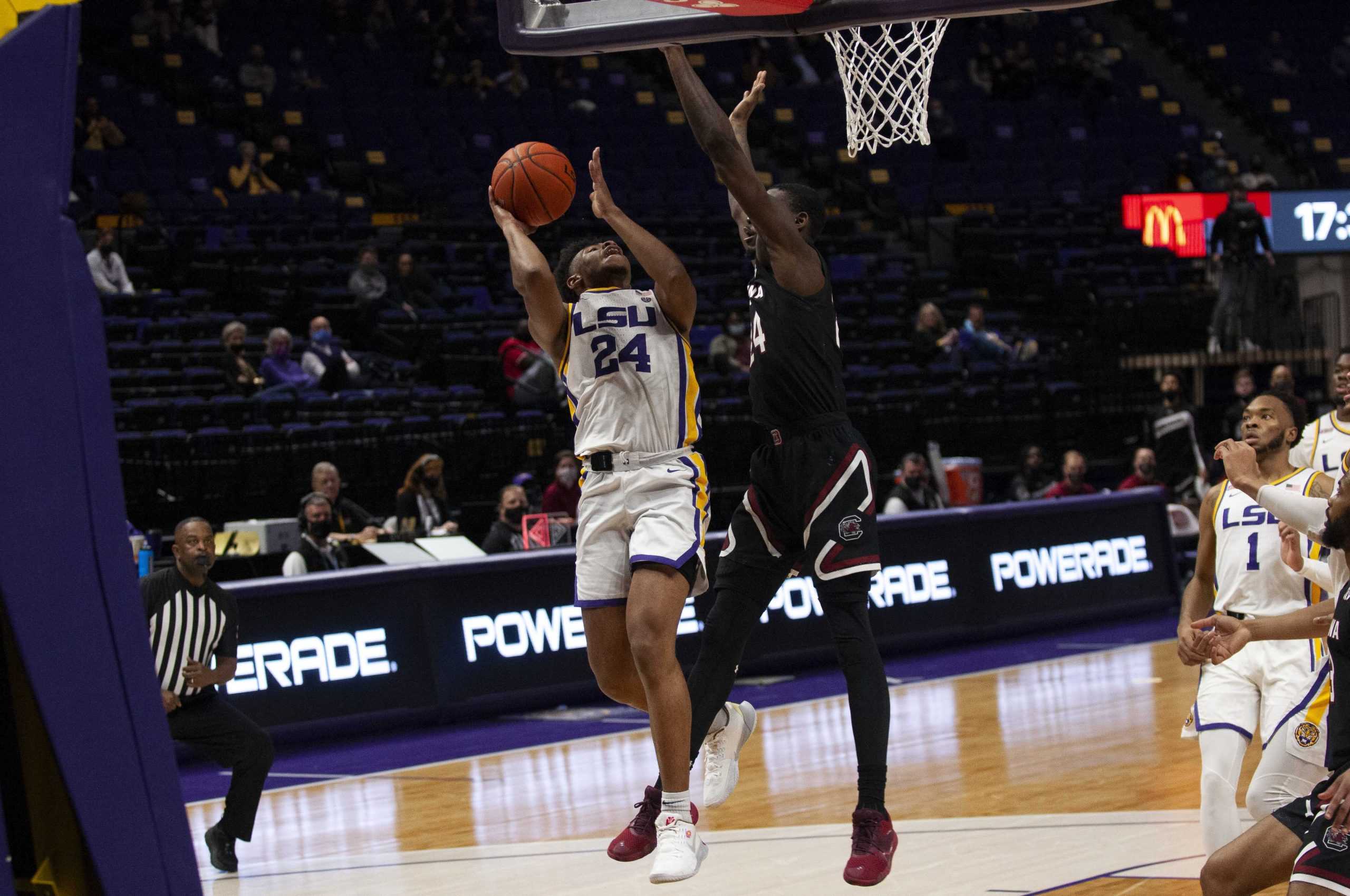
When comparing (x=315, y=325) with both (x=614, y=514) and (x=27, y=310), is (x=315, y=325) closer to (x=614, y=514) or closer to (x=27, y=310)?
(x=614, y=514)

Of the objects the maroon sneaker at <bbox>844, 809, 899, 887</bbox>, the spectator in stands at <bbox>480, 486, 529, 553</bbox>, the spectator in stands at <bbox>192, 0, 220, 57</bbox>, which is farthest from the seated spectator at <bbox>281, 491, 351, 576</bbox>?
the spectator in stands at <bbox>192, 0, 220, 57</bbox>

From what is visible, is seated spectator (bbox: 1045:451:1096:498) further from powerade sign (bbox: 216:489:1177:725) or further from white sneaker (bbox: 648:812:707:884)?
white sneaker (bbox: 648:812:707:884)

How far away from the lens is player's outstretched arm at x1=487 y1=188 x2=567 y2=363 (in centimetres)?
501

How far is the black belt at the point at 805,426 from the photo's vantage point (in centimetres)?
525

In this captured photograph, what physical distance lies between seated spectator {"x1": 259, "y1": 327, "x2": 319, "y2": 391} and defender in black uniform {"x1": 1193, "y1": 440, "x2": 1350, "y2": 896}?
993 cm

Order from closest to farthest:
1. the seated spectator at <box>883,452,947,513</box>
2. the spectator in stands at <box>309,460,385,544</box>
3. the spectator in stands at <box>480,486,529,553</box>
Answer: the spectator in stands at <box>309,460,385,544</box> < the spectator in stands at <box>480,486,529,553</box> < the seated spectator at <box>883,452,947,513</box>

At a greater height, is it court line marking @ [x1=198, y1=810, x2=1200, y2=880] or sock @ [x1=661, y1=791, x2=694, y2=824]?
sock @ [x1=661, y1=791, x2=694, y2=824]

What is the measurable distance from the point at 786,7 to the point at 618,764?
206 inches

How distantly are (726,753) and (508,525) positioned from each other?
21.1 feet

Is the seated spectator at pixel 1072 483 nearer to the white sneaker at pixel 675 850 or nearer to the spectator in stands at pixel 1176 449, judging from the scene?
the spectator in stands at pixel 1176 449

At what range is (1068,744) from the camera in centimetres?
940

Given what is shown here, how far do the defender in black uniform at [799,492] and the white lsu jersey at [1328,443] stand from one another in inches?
120

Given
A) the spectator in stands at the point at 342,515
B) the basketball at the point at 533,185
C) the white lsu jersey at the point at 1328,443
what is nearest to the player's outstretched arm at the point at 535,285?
the basketball at the point at 533,185

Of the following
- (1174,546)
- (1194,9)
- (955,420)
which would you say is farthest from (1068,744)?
(1194,9)
